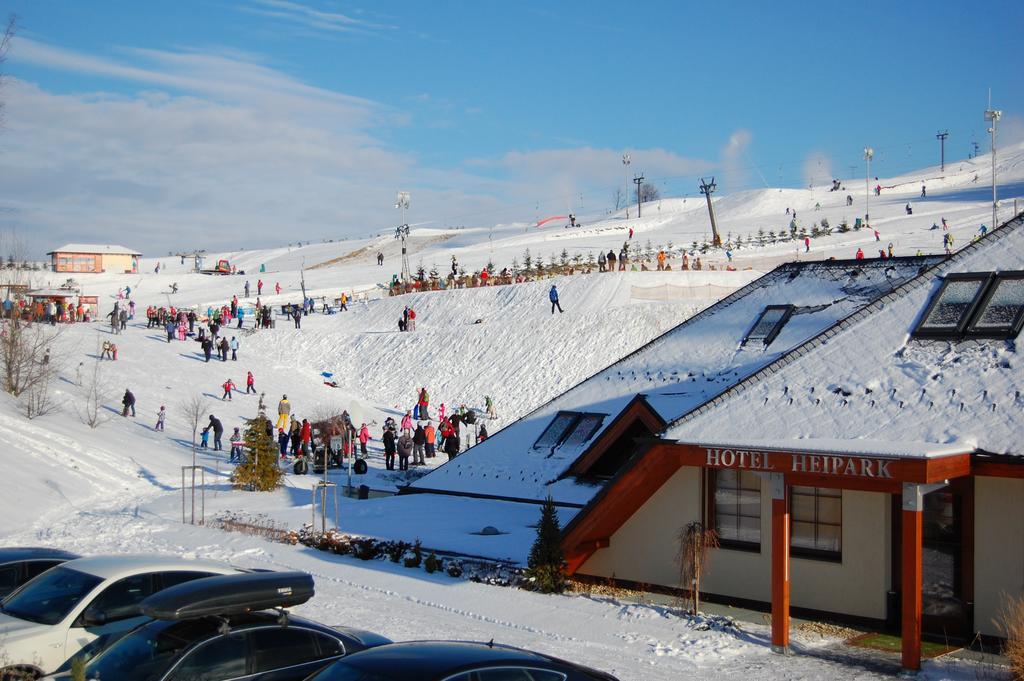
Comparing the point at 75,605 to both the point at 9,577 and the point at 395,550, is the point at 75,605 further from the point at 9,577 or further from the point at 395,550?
the point at 395,550

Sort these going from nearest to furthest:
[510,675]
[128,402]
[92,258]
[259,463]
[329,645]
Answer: [510,675] → [329,645] → [259,463] → [128,402] → [92,258]

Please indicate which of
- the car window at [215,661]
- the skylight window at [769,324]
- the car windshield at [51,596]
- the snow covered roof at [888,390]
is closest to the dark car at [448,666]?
the car window at [215,661]

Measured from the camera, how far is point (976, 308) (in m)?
14.0

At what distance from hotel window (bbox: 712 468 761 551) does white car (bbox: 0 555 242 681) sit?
6.78 m

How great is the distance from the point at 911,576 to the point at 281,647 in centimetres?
670

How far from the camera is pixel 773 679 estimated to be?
10727mm

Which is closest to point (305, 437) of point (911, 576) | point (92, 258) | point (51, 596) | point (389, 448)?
point (389, 448)

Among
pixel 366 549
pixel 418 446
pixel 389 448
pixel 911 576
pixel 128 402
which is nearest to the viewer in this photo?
pixel 911 576

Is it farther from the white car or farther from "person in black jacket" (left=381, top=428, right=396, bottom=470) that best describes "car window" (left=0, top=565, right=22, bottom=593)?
"person in black jacket" (left=381, top=428, right=396, bottom=470)

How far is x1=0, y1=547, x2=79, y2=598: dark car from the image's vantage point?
39.0ft

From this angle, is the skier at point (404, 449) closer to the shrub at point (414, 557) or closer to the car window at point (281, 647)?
the shrub at point (414, 557)

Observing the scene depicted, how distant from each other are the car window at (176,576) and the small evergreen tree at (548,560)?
18.3 feet

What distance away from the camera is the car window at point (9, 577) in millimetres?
11867

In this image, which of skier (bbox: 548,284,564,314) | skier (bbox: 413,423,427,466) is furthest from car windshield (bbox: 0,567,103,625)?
skier (bbox: 548,284,564,314)
